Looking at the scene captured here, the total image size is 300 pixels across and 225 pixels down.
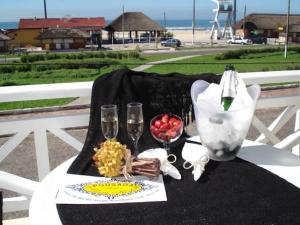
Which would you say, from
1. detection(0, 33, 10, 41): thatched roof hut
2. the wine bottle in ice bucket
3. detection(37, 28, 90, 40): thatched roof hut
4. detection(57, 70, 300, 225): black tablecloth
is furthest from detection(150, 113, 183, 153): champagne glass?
detection(0, 33, 10, 41): thatched roof hut

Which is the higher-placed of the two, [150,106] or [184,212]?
[150,106]

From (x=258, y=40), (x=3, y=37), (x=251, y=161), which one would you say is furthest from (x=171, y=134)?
(x=258, y=40)

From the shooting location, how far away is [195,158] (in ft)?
5.45

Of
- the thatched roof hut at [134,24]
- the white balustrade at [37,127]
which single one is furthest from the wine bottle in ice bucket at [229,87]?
the thatched roof hut at [134,24]

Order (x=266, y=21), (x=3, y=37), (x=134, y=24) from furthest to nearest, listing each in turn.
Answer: (x=266, y=21) < (x=134, y=24) < (x=3, y=37)

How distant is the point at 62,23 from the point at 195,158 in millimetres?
56473

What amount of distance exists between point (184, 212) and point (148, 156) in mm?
403

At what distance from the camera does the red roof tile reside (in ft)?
176

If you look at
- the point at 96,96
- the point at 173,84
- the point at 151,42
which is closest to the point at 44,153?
the point at 96,96

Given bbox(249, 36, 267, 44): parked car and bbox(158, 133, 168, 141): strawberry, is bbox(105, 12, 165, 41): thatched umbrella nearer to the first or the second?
bbox(249, 36, 267, 44): parked car

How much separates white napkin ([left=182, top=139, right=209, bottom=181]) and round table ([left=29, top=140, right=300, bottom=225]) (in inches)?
9.3

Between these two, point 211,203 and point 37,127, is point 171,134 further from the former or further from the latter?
point 37,127

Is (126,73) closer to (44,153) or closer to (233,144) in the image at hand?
(44,153)

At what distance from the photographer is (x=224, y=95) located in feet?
6.10
